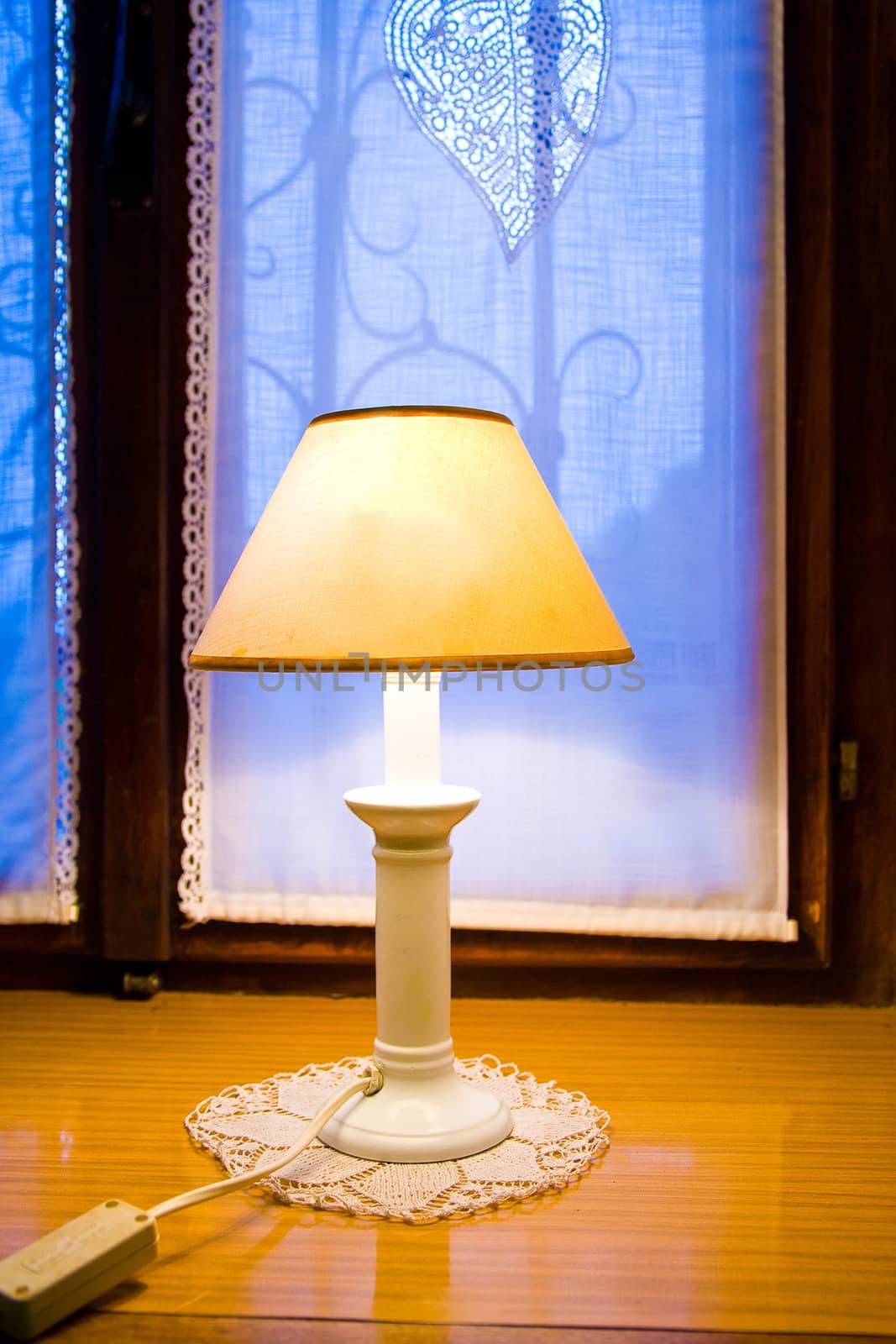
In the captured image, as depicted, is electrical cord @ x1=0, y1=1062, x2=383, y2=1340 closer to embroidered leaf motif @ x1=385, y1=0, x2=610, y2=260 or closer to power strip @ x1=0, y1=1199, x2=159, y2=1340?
power strip @ x1=0, y1=1199, x2=159, y2=1340

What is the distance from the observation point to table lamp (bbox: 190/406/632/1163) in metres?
0.77

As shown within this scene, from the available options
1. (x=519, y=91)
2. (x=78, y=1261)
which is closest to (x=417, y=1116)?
(x=78, y=1261)

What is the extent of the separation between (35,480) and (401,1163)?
79 cm

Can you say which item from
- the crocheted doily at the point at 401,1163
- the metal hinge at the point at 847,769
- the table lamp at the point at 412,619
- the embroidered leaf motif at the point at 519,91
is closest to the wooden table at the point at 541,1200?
the crocheted doily at the point at 401,1163

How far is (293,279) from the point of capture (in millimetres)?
1234

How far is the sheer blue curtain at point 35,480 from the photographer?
1250mm

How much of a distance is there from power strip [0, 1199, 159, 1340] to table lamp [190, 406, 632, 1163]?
19cm

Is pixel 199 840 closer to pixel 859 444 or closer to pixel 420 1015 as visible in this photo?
pixel 420 1015

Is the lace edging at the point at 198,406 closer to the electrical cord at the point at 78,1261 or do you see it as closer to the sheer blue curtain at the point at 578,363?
the sheer blue curtain at the point at 578,363

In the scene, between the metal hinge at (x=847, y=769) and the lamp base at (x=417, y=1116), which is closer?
the lamp base at (x=417, y=1116)

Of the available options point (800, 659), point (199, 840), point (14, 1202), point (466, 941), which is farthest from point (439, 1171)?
point (800, 659)

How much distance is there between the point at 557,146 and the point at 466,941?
0.82 metres

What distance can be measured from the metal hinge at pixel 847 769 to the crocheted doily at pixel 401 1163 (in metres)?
0.44

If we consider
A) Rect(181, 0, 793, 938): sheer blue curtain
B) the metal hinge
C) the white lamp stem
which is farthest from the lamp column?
the metal hinge
